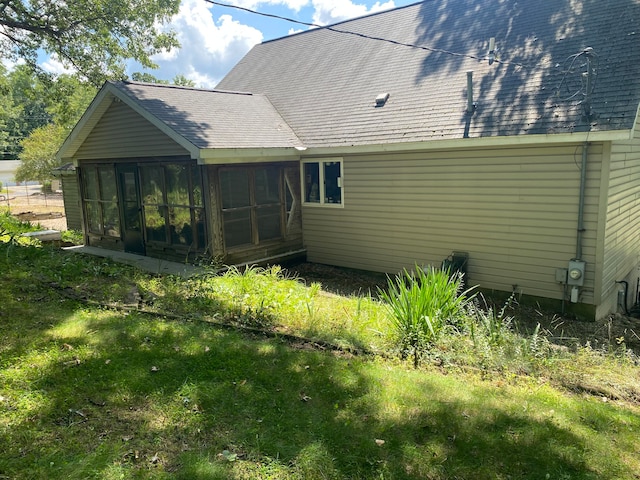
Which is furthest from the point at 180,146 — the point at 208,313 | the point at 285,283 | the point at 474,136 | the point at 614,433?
the point at 614,433

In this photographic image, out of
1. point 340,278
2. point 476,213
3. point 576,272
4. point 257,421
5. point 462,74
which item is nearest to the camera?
point 257,421

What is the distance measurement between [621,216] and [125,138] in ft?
32.8

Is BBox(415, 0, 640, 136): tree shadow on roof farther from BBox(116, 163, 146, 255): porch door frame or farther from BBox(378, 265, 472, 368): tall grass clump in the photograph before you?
BBox(116, 163, 146, 255): porch door frame

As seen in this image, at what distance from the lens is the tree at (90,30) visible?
41.1 ft

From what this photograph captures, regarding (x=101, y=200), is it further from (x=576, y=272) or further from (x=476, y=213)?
(x=576, y=272)

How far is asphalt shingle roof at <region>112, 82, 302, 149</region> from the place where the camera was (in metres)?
8.99

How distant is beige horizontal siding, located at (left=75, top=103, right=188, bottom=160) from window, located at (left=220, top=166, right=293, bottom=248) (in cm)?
121

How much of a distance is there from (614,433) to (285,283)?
4.93m

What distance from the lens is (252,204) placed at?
1010cm

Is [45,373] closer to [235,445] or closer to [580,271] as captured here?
[235,445]

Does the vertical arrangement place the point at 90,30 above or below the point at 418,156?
above

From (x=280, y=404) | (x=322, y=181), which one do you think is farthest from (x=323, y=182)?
(x=280, y=404)

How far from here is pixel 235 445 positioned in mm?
3338

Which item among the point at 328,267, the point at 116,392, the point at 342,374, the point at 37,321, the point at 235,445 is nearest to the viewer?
the point at 235,445
